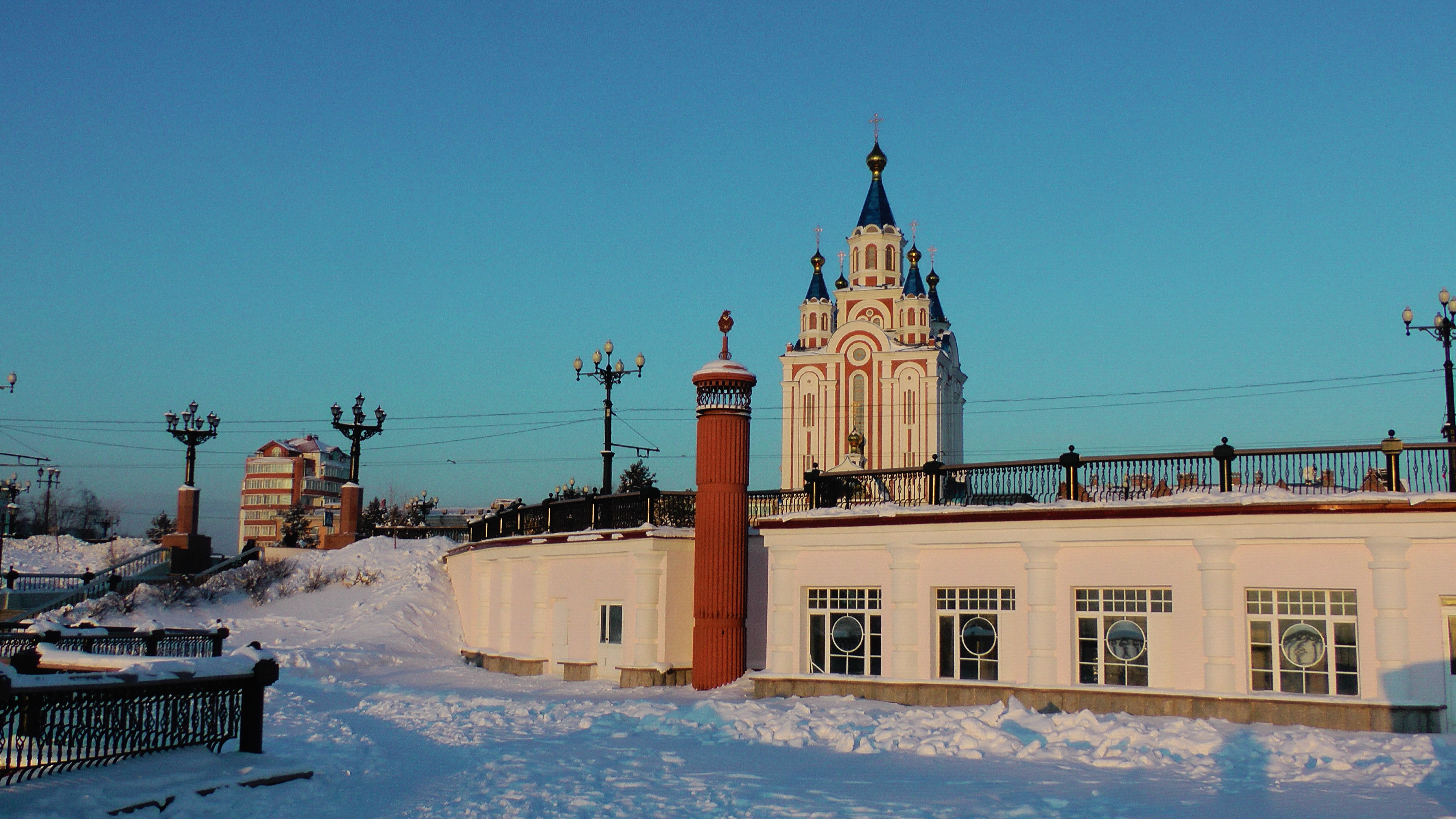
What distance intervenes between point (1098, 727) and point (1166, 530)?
427 cm

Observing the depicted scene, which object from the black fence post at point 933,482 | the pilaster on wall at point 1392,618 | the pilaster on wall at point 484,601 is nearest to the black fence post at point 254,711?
the black fence post at point 933,482

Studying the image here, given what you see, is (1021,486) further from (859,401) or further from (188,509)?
(859,401)

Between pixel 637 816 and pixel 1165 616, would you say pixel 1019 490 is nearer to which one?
pixel 1165 616

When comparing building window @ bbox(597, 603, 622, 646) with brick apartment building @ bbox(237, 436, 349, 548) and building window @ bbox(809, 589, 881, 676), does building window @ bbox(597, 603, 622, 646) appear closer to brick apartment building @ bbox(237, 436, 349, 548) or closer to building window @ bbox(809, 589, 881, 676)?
building window @ bbox(809, 589, 881, 676)

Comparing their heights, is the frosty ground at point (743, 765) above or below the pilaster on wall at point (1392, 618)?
below

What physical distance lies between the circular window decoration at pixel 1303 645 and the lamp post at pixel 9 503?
3581 cm

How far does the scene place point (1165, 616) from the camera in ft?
60.5

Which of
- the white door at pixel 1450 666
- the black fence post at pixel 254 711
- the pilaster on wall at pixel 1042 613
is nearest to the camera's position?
the black fence post at pixel 254 711

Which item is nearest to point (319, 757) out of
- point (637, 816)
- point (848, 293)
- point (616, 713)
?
point (637, 816)

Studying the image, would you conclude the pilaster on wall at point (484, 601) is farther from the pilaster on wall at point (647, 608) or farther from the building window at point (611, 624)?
the pilaster on wall at point (647, 608)

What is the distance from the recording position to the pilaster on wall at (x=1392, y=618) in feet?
54.4

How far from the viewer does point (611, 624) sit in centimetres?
2498

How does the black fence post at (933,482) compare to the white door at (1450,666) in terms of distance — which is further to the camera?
the black fence post at (933,482)

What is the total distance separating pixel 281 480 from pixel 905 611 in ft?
485
